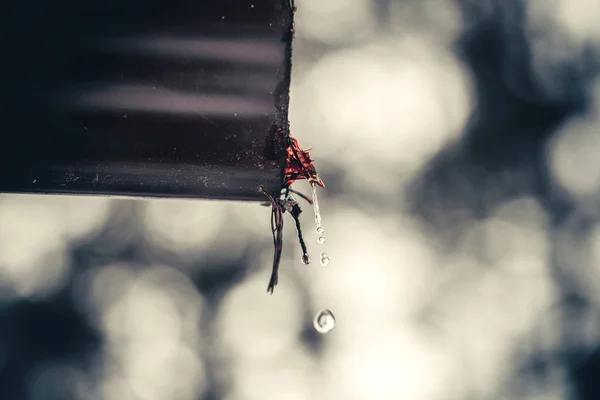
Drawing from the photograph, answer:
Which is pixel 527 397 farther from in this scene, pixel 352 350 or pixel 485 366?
pixel 352 350

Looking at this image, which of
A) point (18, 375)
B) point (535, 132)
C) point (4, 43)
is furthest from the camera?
point (535, 132)

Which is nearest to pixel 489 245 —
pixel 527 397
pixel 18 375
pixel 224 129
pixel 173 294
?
pixel 527 397

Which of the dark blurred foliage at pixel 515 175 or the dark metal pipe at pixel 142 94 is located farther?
the dark blurred foliage at pixel 515 175

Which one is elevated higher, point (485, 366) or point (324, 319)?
point (324, 319)

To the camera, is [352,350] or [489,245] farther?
[489,245]

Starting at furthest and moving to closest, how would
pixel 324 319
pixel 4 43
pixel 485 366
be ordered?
pixel 485 366
pixel 324 319
pixel 4 43

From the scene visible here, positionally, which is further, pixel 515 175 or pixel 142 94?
pixel 515 175

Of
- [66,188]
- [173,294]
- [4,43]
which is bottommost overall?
[173,294]

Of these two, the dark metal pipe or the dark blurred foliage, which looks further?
the dark blurred foliage
